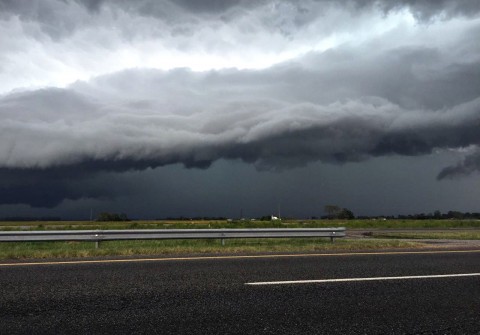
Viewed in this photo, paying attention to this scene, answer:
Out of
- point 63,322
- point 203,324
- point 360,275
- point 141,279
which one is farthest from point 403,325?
point 141,279

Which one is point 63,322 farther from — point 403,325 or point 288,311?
point 403,325

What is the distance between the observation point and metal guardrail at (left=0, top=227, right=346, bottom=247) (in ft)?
45.6

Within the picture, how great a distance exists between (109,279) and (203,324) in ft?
10.6

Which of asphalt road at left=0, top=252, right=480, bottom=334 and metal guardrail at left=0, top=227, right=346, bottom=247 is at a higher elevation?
metal guardrail at left=0, top=227, right=346, bottom=247

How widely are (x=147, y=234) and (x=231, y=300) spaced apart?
380 inches

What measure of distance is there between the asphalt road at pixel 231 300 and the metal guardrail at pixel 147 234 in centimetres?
489

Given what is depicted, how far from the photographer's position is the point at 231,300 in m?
5.85

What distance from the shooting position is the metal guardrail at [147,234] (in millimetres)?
13891

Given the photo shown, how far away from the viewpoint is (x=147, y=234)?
15.0 metres

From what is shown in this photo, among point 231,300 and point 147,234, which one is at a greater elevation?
point 147,234

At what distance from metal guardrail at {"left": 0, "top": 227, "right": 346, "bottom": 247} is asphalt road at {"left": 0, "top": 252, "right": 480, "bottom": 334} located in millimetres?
4890

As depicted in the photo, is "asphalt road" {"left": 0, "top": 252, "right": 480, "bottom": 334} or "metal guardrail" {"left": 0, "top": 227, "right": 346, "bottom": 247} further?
"metal guardrail" {"left": 0, "top": 227, "right": 346, "bottom": 247}

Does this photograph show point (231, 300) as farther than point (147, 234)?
No

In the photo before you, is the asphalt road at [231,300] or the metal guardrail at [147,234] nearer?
the asphalt road at [231,300]
